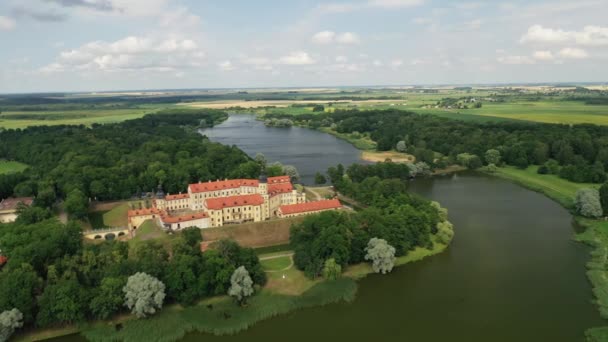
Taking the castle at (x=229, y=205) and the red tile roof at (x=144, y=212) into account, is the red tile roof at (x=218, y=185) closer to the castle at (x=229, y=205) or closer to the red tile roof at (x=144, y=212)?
the castle at (x=229, y=205)

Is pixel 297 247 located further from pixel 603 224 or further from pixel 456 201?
pixel 603 224

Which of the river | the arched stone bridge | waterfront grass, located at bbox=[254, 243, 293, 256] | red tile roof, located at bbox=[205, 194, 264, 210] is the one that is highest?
red tile roof, located at bbox=[205, 194, 264, 210]

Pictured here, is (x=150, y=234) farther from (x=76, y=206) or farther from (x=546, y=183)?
(x=546, y=183)

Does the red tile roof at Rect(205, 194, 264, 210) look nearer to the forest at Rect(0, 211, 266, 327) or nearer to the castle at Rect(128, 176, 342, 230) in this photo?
the castle at Rect(128, 176, 342, 230)

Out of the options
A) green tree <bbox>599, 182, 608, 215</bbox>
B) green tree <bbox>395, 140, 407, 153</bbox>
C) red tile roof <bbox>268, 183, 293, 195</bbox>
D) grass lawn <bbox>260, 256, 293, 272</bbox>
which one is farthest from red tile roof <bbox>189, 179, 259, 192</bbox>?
green tree <bbox>395, 140, 407, 153</bbox>

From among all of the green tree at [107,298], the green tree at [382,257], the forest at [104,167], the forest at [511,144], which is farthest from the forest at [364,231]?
the forest at [511,144]

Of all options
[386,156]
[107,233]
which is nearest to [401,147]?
[386,156]

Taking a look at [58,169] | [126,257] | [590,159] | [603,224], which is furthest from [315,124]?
[126,257]
